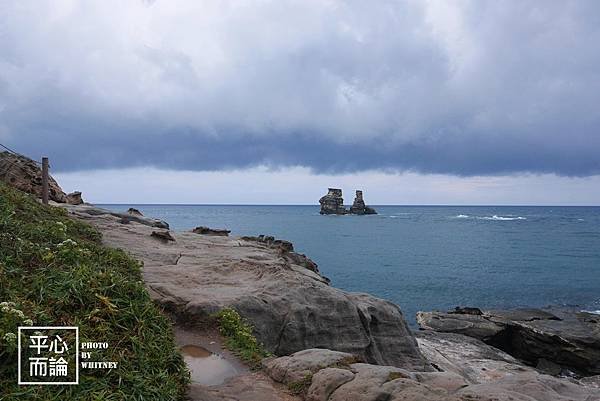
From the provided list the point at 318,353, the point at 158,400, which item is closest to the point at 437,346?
the point at 318,353

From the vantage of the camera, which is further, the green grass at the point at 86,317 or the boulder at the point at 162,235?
the boulder at the point at 162,235


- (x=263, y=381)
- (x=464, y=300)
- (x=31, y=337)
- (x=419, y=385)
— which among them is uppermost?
(x=31, y=337)

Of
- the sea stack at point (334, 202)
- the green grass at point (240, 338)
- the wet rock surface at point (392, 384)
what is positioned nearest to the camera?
the wet rock surface at point (392, 384)

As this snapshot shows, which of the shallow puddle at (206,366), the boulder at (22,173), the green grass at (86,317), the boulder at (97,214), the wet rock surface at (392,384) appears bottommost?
the shallow puddle at (206,366)

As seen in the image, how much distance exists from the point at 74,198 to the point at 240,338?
2470 centimetres

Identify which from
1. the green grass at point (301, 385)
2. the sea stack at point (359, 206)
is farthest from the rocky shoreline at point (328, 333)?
the sea stack at point (359, 206)

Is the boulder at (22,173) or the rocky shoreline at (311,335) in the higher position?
the boulder at (22,173)

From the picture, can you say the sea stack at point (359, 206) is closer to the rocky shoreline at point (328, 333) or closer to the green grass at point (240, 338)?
the rocky shoreline at point (328, 333)

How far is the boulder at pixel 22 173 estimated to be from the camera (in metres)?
25.1

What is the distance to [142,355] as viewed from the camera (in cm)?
774

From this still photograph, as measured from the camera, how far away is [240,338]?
1094 cm

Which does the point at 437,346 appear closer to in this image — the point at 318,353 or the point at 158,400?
the point at 318,353

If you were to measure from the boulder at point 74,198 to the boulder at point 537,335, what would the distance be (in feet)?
82.7

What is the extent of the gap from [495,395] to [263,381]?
439 centimetres
